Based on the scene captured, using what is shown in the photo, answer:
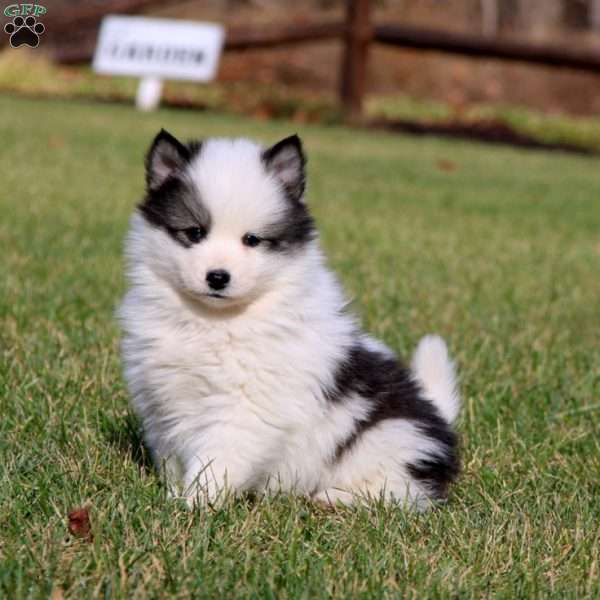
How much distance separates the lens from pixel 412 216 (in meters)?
9.73

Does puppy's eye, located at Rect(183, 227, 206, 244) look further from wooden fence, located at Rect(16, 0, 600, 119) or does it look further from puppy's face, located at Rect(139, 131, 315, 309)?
wooden fence, located at Rect(16, 0, 600, 119)

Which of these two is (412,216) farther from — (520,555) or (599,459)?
(520,555)

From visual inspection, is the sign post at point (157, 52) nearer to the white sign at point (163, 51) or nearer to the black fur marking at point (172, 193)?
the white sign at point (163, 51)

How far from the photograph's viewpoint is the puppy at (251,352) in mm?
3094

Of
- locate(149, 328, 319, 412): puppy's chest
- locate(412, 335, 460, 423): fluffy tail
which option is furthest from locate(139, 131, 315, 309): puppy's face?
locate(412, 335, 460, 423): fluffy tail

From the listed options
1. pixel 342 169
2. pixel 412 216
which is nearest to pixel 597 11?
pixel 342 169

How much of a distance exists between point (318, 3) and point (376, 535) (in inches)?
1099

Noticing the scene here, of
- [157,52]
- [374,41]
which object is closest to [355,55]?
[374,41]

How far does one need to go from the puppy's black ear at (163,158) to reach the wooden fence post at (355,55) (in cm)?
1631

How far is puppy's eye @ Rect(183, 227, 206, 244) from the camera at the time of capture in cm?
313

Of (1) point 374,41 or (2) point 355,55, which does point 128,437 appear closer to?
(2) point 355,55

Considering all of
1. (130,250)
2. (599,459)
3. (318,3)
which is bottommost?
(599,459)

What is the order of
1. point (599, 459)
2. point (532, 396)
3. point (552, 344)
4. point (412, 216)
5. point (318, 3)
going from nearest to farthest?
1. point (599, 459)
2. point (532, 396)
3. point (552, 344)
4. point (412, 216)
5. point (318, 3)

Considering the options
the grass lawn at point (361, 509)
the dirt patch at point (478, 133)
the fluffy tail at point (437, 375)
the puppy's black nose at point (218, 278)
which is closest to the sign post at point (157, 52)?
the dirt patch at point (478, 133)
